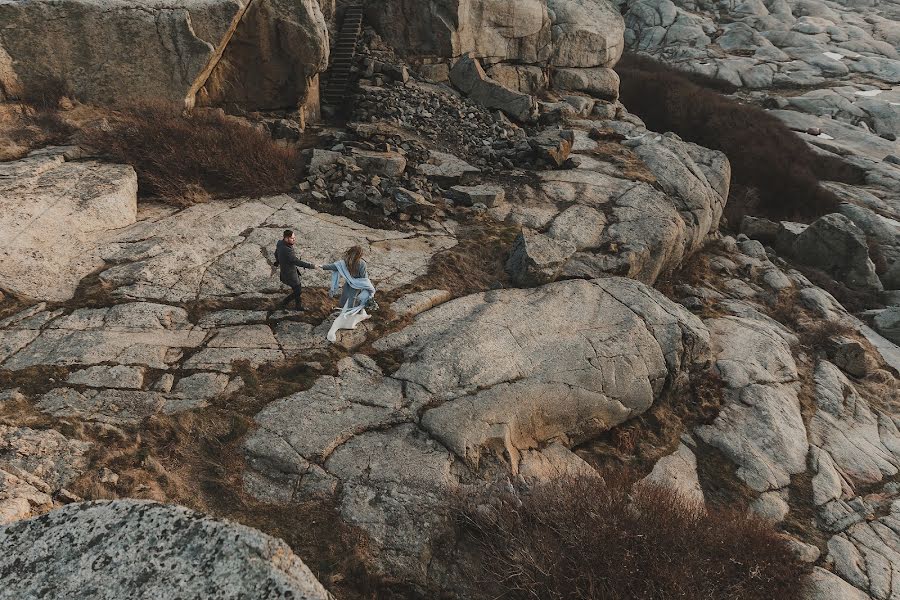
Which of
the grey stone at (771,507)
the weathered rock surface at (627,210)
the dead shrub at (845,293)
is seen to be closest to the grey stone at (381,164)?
the weathered rock surface at (627,210)

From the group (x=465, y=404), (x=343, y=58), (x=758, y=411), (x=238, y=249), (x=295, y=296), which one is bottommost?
(x=758, y=411)

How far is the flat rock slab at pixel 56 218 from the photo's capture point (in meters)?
8.12

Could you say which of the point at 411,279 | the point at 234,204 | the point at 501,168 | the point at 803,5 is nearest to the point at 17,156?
the point at 234,204

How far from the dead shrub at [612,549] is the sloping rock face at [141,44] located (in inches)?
484

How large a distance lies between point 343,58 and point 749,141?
1806 centimetres

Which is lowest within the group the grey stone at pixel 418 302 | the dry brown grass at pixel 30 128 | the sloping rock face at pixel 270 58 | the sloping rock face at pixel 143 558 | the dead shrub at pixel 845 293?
the dead shrub at pixel 845 293

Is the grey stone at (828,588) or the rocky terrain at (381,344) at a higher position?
the rocky terrain at (381,344)

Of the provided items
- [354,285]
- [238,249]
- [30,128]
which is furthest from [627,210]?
[30,128]

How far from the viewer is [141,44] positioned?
38.7ft

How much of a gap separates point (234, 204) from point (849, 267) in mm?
18863

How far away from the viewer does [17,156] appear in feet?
33.3

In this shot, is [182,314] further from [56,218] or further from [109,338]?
[56,218]

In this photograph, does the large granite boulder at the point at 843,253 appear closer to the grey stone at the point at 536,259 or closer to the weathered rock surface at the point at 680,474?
the grey stone at the point at 536,259

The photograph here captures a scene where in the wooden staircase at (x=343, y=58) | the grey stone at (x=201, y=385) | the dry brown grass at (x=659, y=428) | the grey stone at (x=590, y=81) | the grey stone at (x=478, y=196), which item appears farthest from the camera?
the grey stone at (x=590, y=81)
